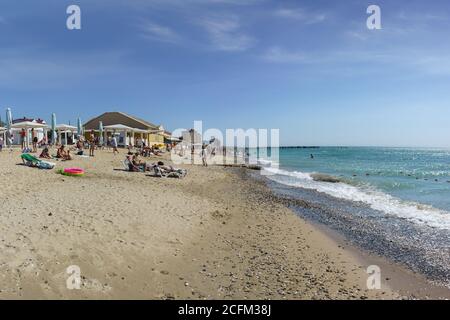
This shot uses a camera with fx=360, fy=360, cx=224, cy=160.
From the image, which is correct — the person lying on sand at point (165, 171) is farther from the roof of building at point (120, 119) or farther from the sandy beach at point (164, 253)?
the roof of building at point (120, 119)

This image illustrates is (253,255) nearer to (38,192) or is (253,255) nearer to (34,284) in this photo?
(34,284)

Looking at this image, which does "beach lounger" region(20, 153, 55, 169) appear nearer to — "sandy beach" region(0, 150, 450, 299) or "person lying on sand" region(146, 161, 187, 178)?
"sandy beach" region(0, 150, 450, 299)

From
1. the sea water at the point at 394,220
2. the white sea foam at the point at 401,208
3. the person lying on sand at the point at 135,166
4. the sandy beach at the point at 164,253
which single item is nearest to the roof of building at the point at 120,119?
the person lying on sand at the point at 135,166

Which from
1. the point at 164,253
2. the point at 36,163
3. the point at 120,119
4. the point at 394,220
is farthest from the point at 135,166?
the point at 120,119

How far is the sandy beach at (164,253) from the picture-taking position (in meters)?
5.81

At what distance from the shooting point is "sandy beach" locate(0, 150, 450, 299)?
581cm

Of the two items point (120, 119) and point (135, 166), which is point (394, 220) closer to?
point (135, 166)

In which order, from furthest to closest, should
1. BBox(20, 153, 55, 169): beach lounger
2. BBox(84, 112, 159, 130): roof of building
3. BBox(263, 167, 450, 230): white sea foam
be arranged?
BBox(84, 112, 159, 130): roof of building, BBox(20, 153, 55, 169): beach lounger, BBox(263, 167, 450, 230): white sea foam

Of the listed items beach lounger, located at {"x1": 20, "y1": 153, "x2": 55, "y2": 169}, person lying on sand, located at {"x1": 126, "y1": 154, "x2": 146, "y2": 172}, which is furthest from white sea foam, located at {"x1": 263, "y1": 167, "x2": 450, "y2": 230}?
beach lounger, located at {"x1": 20, "y1": 153, "x2": 55, "y2": 169}

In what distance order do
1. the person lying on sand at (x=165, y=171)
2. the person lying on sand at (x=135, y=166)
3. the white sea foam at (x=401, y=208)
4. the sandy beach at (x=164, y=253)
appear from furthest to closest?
1. the person lying on sand at (x=135, y=166)
2. the person lying on sand at (x=165, y=171)
3. the white sea foam at (x=401, y=208)
4. the sandy beach at (x=164, y=253)

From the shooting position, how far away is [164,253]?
24.4 ft

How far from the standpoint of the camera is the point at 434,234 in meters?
10.7
